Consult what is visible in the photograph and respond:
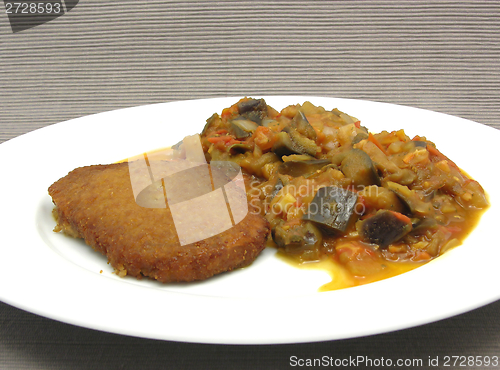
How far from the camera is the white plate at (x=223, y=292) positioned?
8.14ft

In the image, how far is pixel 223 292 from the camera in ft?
10.2

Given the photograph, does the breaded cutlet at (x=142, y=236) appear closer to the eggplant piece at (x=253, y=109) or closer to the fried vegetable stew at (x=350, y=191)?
the fried vegetable stew at (x=350, y=191)

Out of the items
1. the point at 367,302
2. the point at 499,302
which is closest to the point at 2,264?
the point at 367,302

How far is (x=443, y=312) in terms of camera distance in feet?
8.16

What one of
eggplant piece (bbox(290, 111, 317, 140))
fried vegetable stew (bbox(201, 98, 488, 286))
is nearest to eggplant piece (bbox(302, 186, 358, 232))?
fried vegetable stew (bbox(201, 98, 488, 286))

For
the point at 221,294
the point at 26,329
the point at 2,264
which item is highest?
the point at 2,264

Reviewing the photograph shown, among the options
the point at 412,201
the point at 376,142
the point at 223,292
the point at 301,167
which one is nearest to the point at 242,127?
the point at 301,167

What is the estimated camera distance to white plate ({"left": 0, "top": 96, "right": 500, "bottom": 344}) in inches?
97.7

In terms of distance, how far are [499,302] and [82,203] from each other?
3262 millimetres

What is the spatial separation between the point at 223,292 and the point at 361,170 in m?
1.54

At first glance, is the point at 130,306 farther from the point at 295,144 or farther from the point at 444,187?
the point at 444,187

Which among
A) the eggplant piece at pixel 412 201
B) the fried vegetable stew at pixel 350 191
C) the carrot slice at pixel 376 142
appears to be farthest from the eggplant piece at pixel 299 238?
the carrot slice at pixel 376 142

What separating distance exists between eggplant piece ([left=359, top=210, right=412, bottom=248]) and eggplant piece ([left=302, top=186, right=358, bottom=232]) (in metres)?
0.16

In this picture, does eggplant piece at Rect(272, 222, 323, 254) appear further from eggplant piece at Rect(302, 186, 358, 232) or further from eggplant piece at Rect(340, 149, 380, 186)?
eggplant piece at Rect(340, 149, 380, 186)
